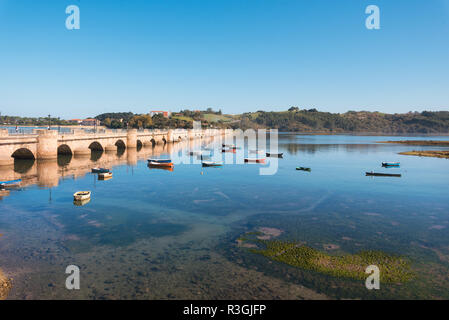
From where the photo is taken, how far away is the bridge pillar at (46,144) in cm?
5912

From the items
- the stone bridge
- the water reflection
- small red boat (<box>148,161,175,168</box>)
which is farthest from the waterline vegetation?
the stone bridge

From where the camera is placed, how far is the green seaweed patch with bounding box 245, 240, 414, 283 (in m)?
18.7

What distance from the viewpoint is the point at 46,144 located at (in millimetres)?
59844

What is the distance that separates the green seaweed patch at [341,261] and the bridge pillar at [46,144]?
54584 millimetres

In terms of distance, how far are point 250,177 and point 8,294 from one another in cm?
4462

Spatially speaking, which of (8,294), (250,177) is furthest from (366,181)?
(8,294)

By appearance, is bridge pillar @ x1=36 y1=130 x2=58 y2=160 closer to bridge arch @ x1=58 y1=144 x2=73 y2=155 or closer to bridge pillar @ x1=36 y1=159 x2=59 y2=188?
bridge pillar @ x1=36 y1=159 x2=59 y2=188

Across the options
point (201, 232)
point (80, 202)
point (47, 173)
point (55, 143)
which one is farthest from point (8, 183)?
point (201, 232)

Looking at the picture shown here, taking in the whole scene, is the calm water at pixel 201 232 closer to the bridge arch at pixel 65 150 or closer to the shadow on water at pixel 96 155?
the bridge arch at pixel 65 150

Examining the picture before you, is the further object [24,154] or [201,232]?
[24,154]

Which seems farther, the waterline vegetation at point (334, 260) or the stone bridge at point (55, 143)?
the stone bridge at point (55, 143)

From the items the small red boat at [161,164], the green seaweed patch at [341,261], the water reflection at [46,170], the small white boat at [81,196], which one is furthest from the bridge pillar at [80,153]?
the green seaweed patch at [341,261]

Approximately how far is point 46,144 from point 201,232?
163ft

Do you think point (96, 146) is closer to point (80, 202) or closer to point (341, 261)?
point (80, 202)
